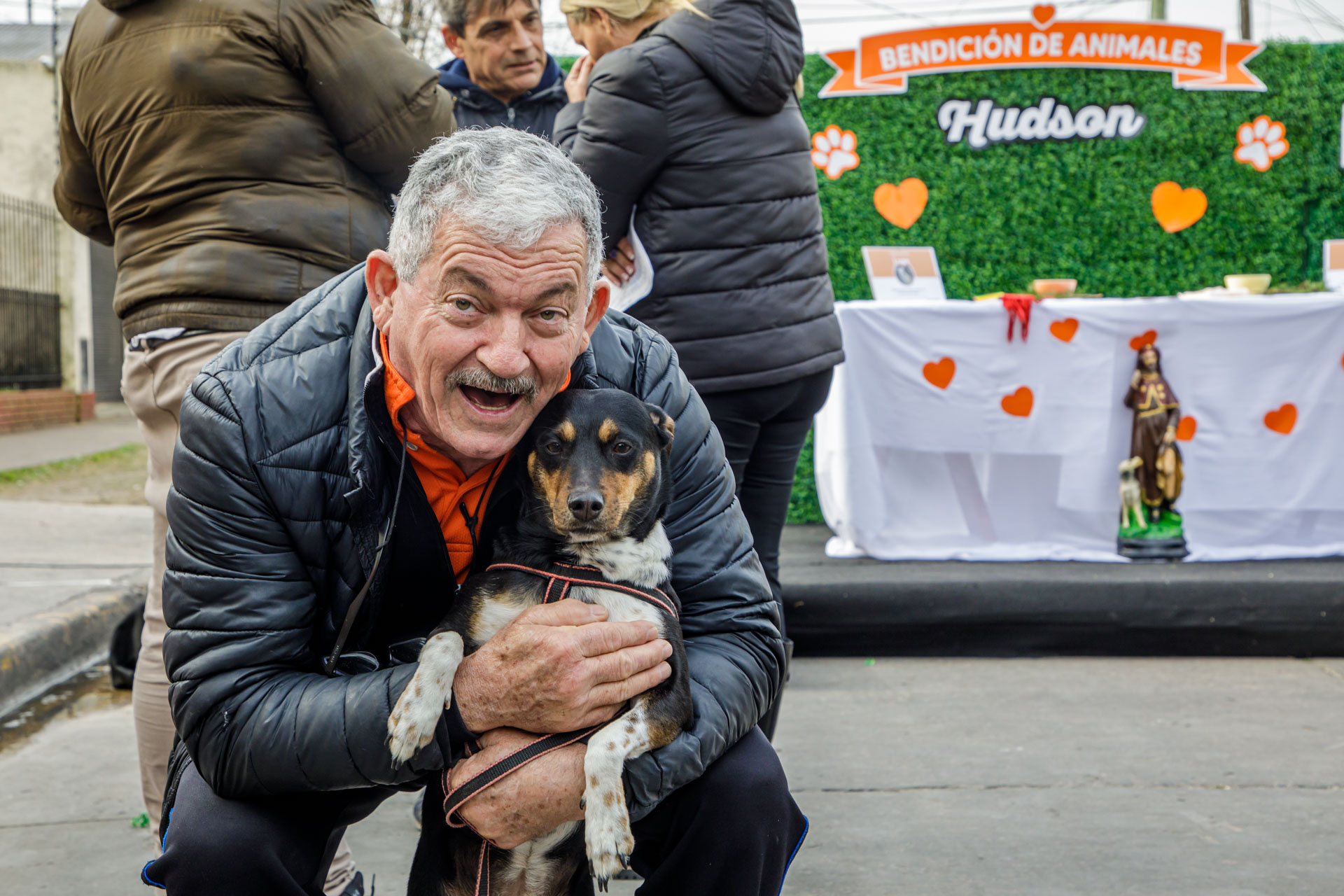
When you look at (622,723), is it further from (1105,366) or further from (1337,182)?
(1337,182)

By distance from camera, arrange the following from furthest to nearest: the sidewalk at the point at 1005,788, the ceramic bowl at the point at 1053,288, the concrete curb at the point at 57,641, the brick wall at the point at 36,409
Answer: the brick wall at the point at 36,409 < the ceramic bowl at the point at 1053,288 < the concrete curb at the point at 57,641 < the sidewalk at the point at 1005,788

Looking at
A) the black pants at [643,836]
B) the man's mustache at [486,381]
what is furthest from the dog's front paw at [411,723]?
the man's mustache at [486,381]

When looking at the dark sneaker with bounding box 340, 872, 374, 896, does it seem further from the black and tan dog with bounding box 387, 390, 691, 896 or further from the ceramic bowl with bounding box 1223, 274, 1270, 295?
the ceramic bowl with bounding box 1223, 274, 1270, 295

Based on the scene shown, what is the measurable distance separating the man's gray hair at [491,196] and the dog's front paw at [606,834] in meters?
0.82

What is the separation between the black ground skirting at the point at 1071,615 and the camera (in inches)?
185

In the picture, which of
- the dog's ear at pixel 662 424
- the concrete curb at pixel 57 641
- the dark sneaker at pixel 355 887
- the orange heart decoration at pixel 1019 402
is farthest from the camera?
the orange heart decoration at pixel 1019 402

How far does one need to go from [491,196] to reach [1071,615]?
3.65 m

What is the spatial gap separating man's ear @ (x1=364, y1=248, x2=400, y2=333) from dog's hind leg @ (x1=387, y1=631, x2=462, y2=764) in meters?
0.56

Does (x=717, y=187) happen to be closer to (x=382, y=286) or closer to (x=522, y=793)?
(x=382, y=286)

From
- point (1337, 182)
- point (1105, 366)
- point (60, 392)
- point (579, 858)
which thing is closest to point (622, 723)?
point (579, 858)

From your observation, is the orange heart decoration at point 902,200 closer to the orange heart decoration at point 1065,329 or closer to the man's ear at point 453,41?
the orange heart decoration at point 1065,329

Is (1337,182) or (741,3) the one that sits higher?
(741,3)

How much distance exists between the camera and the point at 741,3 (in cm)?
321

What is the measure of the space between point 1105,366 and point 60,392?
507 inches
